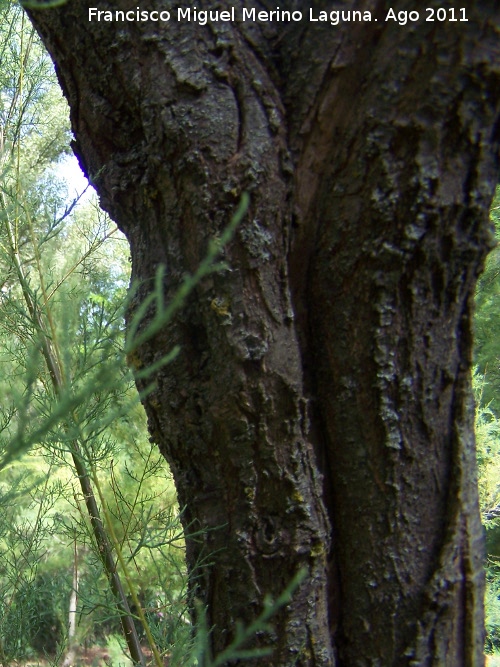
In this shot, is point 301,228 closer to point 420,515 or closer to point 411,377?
point 411,377

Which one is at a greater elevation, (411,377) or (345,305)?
(345,305)

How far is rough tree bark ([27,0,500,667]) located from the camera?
830 mm

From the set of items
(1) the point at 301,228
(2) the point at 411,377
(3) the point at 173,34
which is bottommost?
(2) the point at 411,377

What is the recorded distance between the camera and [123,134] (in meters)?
0.92

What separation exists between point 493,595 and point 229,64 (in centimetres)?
451

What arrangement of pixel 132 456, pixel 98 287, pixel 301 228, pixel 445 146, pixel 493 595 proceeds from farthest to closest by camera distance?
pixel 493 595
pixel 132 456
pixel 98 287
pixel 301 228
pixel 445 146

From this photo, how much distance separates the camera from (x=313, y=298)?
0.93m

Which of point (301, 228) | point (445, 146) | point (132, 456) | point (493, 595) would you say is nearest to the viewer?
point (445, 146)

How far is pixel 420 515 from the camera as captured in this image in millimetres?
893

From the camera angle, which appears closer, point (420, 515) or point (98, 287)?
point (420, 515)

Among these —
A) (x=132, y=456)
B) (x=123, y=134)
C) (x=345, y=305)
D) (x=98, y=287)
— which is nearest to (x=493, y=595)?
(x=132, y=456)

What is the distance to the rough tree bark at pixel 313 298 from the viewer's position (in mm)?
830

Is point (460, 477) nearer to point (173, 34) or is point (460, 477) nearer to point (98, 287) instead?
point (173, 34)

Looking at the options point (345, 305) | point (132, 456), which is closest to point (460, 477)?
point (345, 305)
